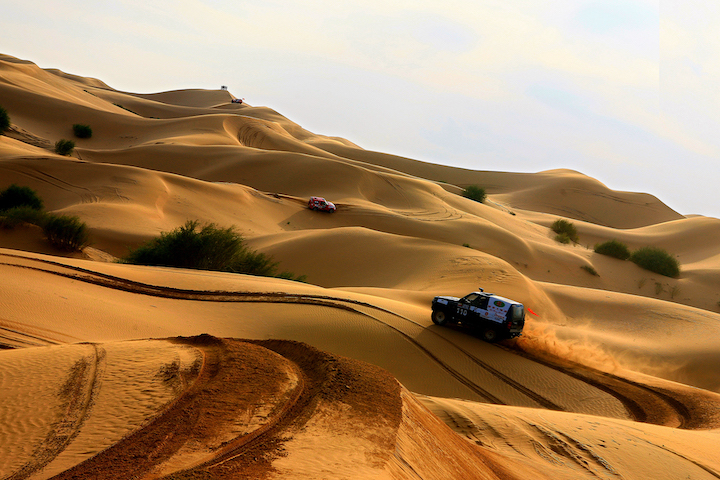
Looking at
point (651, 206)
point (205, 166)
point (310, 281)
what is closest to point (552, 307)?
point (310, 281)

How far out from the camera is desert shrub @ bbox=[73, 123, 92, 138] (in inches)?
2116

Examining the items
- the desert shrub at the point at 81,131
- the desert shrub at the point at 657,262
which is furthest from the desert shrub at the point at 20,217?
the desert shrub at the point at 81,131

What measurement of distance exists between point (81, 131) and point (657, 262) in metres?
53.6

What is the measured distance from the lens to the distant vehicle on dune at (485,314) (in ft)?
44.9

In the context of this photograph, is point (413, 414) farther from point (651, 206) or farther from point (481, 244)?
point (651, 206)

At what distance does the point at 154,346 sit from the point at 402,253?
1818 cm

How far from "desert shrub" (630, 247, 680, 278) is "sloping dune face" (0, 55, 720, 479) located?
103 centimetres

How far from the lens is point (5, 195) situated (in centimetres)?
2392

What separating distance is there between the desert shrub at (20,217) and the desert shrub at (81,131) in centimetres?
3692

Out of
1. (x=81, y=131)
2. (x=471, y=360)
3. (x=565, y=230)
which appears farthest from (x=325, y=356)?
(x=81, y=131)

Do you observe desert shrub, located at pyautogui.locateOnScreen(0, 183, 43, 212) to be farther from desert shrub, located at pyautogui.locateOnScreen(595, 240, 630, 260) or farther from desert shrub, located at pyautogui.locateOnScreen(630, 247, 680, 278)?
desert shrub, located at pyautogui.locateOnScreen(630, 247, 680, 278)

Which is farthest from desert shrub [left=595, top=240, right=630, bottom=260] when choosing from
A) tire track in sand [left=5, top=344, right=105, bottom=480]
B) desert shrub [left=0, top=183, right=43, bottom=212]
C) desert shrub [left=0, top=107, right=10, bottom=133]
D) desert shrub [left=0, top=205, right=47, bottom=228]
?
desert shrub [left=0, top=107, right=10, bottom=133]

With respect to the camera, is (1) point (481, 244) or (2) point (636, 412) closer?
(2) point (636, 412)

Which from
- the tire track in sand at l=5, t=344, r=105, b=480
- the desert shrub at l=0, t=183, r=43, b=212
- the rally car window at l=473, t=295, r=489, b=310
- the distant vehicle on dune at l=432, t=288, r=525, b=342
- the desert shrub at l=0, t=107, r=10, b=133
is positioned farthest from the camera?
the desert shrub at l=0, t=107, r=10, b=133
